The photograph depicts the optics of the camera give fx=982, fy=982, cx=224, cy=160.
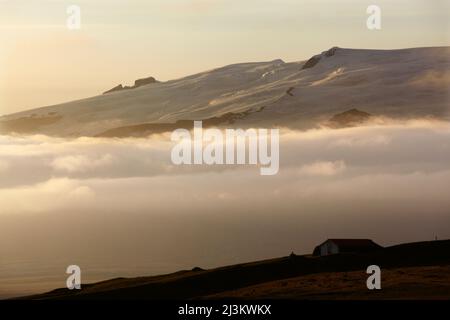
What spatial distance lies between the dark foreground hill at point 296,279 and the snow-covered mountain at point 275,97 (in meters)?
7.65

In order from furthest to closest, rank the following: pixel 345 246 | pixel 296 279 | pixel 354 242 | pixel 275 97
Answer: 1. pixel 275 97
2. pixel 354 242
3. pixel 345 246
4. pixel 296 279

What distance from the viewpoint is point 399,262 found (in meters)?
53.8

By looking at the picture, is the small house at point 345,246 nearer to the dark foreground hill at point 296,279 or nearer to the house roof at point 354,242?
the house roof at point 354,242

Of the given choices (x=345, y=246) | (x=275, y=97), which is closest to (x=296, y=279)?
(x=345, y=246)

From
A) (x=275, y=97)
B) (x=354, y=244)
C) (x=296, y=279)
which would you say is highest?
(x=275, y=97)

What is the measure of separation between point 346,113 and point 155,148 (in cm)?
1077

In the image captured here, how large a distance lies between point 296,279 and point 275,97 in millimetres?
10453

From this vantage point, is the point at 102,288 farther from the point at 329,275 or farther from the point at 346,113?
the point at 346,113

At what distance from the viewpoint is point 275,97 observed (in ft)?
183

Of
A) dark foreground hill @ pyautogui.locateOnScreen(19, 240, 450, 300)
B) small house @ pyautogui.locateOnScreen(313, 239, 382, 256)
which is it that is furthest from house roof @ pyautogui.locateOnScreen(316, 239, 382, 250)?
dark foreground hill @ pyautogui.locateOnScreen(19, 240, 450, 300)

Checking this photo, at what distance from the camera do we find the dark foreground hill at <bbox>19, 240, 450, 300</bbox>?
165 feet

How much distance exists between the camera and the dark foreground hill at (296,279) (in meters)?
50.2

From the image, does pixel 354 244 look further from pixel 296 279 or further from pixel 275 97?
pixel 275 97

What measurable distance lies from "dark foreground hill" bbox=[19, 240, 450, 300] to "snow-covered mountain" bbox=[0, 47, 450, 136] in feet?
25.1
